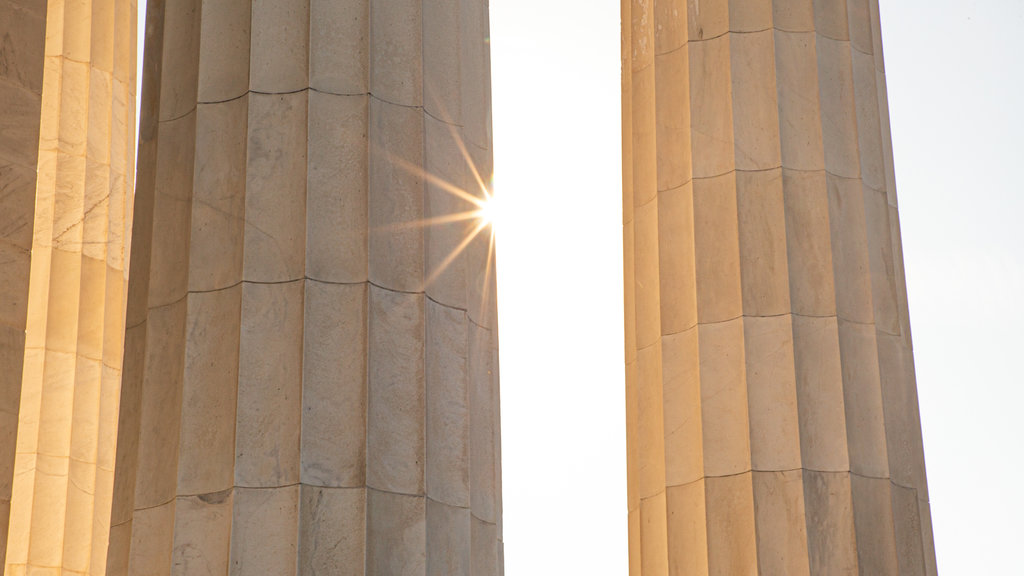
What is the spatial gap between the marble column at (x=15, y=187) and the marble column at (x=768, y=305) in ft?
89.1

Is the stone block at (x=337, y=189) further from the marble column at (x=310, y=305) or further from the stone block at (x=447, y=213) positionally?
the stone block at (x=447, y=213)

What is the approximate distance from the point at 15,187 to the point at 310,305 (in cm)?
1103

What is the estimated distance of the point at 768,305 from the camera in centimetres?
6456

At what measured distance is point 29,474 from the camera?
74438 millimetres

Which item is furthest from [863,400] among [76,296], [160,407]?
[76,296]

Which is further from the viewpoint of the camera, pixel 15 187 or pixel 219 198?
pixel 219 198

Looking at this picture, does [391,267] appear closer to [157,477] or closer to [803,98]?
[157,477]

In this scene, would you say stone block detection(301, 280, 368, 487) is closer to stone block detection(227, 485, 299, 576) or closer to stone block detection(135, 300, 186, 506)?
stone block detection(227, 485, 299, 576)

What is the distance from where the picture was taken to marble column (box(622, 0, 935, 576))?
202ft

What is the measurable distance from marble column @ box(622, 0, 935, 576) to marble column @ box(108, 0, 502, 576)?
11309mm

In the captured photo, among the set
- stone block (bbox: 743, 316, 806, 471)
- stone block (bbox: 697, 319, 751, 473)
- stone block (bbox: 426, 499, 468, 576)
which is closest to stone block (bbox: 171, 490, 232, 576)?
stone block (bbox: 426, 499, 468, 576)

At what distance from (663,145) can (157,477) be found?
1163 inches

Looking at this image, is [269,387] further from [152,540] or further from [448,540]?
[448,540]

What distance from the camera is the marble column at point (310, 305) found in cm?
5009
